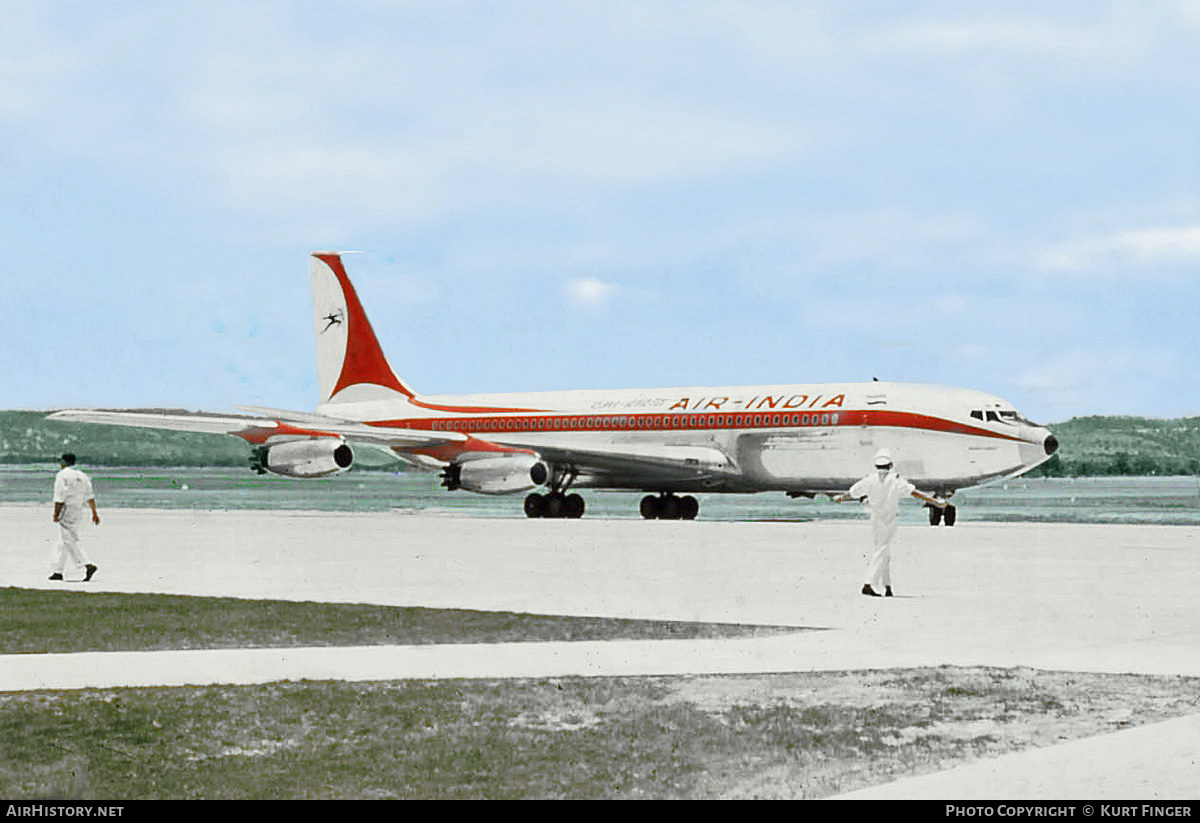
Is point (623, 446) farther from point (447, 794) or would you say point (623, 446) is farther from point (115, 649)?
point (447, 794)

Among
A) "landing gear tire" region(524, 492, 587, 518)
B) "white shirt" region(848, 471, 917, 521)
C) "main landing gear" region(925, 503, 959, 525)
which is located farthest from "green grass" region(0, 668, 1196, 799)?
"landing gear tire" region(524, 492, 587, 518)

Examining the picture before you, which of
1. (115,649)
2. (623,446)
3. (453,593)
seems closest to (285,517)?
(623,446)

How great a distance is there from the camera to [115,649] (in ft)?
44.4

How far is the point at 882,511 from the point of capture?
18641 mm

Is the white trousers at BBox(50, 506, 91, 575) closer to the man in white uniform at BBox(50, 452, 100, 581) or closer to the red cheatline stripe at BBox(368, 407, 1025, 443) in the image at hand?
the man in white uniform at BBox(50, 452, 100, 581)

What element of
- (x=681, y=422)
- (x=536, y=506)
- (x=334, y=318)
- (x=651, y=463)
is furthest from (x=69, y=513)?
(x=334, y=318)

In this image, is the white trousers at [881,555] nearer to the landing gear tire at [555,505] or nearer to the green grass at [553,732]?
the green grass at [553,732]

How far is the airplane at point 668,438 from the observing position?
3738 cm

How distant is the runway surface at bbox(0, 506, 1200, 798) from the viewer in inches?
483

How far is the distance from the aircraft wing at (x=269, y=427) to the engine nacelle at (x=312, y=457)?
58 centimetres

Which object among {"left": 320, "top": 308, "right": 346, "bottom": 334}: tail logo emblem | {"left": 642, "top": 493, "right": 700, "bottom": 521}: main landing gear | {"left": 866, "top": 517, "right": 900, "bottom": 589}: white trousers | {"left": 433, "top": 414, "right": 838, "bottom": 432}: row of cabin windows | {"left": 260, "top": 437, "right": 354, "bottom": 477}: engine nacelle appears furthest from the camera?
{"left": 320, "top": 308, "right": 346, "bottom": 334}: tail logo emblem

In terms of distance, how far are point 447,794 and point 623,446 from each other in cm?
3519

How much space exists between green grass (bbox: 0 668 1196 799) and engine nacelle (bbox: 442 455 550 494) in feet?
94.8

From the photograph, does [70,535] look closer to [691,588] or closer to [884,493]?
[691,588]
